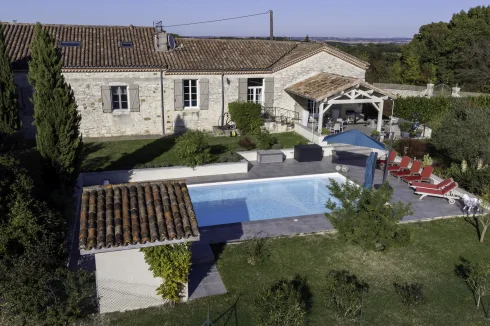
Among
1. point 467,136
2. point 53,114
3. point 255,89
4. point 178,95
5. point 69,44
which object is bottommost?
point 467,136

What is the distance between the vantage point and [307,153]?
20016 millimetres

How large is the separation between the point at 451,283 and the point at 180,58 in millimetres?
18914

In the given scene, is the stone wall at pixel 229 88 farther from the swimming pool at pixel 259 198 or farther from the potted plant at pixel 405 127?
the swimming pool at pixel 259 198

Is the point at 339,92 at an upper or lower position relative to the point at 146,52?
lower

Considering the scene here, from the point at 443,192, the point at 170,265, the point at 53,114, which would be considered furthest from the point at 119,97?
the point at 443,192

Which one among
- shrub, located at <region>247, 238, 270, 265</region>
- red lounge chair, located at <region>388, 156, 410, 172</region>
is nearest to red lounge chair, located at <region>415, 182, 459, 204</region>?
red lounge chair, located at <region>388, 156, 410, 172</region>

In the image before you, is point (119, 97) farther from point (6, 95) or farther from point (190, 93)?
point (6, 95)

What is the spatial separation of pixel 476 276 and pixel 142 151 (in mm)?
15327

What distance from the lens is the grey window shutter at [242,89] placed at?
25.2 m

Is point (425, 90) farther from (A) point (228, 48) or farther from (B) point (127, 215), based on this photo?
(B) point (127, 215)

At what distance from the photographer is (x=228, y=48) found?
2677 cm

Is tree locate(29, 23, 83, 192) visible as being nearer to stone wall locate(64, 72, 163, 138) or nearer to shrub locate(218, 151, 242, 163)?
shrub locate(218, 151, 242, 163)

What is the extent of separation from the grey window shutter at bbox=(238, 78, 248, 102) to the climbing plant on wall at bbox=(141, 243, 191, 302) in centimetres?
1699

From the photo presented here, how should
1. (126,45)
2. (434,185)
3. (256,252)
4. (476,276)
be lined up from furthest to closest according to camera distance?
1. (126,45)
2. (434,185)
3. (256,252)
4. (476,276)
